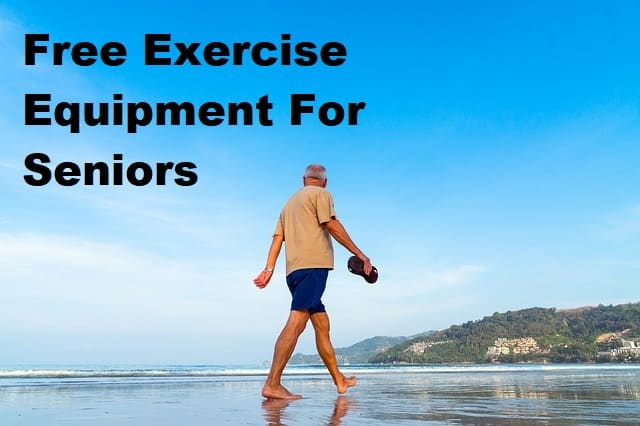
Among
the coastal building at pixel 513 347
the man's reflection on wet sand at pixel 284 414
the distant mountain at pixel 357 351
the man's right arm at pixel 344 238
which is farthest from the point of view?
the distant mountain at pixel 357 351

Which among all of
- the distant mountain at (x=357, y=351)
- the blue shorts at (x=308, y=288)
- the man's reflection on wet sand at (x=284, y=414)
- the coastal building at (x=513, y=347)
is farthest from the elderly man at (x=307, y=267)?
the distant mountain at (x=357, y=351)

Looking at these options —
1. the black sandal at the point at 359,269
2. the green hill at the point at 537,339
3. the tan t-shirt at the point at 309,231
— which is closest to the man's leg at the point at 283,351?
the tan t-shirt at the point at 309,231

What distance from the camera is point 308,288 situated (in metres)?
5.82

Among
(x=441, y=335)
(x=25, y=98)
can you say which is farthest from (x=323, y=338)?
(x=441, y=335)

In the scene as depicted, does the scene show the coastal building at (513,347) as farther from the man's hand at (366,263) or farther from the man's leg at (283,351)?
the man's leg at (283,351)

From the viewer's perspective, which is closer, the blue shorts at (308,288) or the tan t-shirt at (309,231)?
the blue shorts at (308,288)

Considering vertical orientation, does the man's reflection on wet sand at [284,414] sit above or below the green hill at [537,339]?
above

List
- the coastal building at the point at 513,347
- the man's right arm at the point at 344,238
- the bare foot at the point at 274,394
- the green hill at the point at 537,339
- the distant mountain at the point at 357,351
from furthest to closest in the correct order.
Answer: the distant mountain at the point at 357,351
the coastal building at the point at 513,347
the green hill at the point at 537,339
the man's right arm at the point at 344,238
the bare foot at the point at 274,394

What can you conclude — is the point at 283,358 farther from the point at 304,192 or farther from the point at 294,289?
the point at 304,192

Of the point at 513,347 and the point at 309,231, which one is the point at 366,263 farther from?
the point at 513,347

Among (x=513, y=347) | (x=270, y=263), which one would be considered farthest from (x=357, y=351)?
(x=270, y=263)

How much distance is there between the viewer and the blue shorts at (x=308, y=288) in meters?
5.82

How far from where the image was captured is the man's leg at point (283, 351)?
5734 mm

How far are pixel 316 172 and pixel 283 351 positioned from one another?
6.98ft
